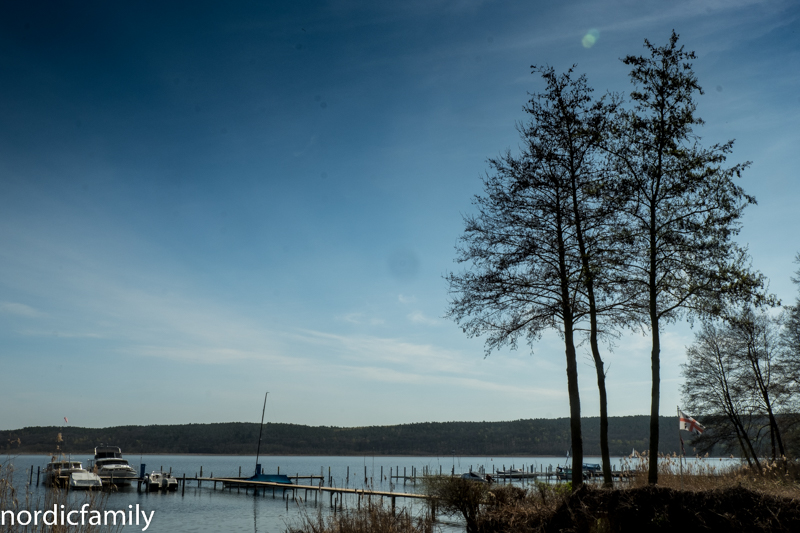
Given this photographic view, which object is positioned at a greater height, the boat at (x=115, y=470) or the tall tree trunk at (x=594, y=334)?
the tall tree trunk at (x=594, y=334)

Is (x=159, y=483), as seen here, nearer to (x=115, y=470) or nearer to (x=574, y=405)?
(x=115, y=470)

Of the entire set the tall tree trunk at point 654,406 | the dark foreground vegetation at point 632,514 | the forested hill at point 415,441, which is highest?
the tall tree trunk at point 654,406

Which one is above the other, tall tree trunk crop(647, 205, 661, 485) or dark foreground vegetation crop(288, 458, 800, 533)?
tall tree trunk crop(647, 205, 661, 485)

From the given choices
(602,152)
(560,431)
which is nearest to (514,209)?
(602,152)

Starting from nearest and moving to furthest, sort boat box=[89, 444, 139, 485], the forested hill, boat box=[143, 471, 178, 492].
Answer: boat box=[89, 444, 139, 485] → boat box=[143, 471, 178, 492] → the forested hill

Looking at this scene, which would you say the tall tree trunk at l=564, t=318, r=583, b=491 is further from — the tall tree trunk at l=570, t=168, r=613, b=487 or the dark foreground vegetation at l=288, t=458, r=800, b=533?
the dark foreground vegetation at l=288, t=458, r=800, b=533

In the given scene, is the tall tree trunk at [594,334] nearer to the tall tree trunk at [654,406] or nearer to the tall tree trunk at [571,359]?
the tall tree trunk at [571,359]

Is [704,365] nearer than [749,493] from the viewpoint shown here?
No

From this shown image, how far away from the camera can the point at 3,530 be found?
7.73 metres

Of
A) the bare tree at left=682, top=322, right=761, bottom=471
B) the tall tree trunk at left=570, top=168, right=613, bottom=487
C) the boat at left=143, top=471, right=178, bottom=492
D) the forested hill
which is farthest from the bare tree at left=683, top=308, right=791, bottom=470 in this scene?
the forested hill

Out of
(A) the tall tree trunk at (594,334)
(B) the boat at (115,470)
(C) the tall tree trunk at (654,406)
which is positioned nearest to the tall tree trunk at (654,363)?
(C) the tall tree trunk at (654,406)

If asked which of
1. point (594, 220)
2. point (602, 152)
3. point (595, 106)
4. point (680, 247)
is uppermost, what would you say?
point (595, 106)

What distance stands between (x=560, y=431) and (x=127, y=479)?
461 feet

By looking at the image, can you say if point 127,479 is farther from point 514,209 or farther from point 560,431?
point 560,431
